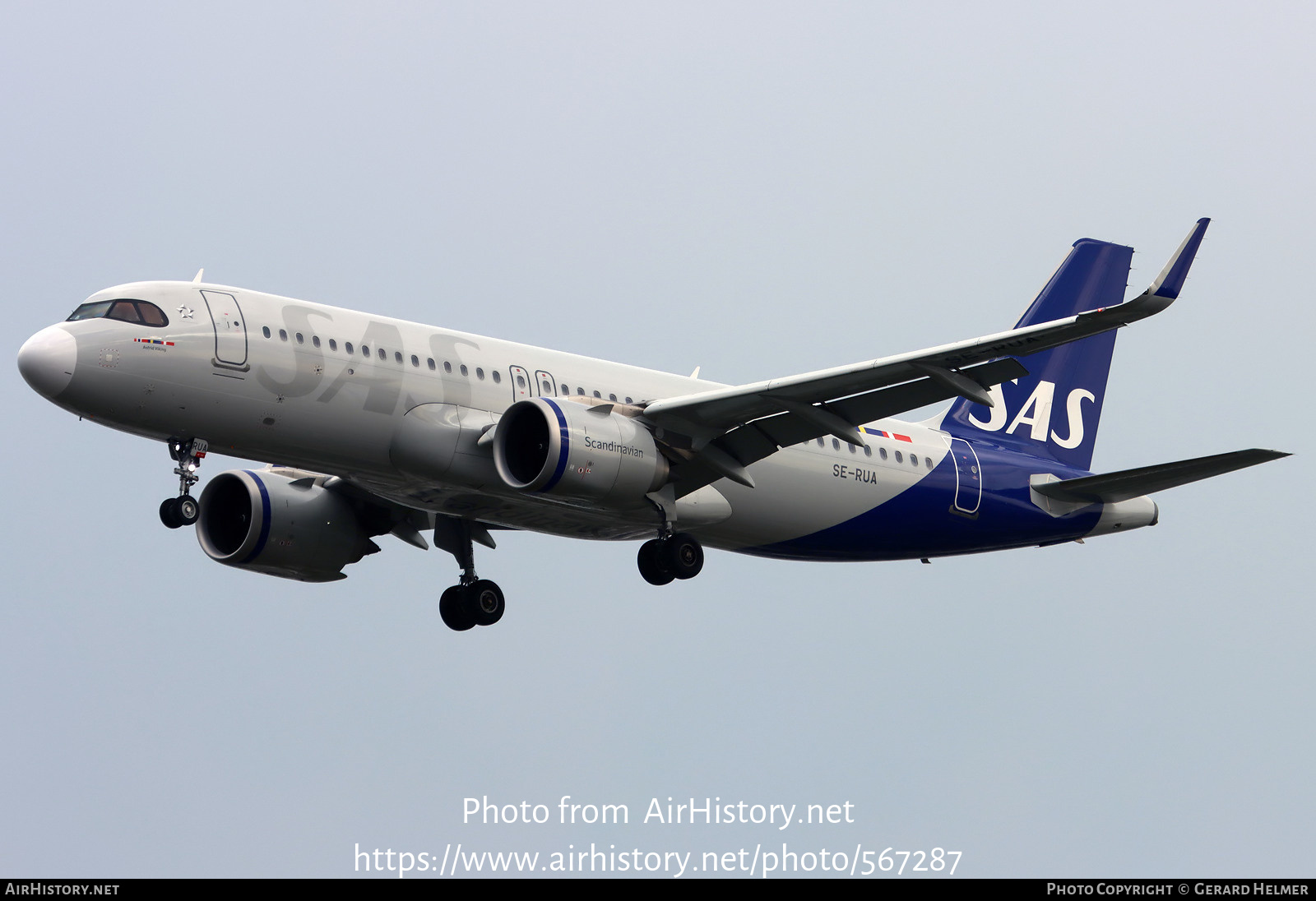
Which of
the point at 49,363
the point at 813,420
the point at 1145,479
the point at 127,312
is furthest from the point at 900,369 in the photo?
the point at 49,363

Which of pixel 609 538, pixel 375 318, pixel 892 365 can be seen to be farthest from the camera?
pixel 609 538

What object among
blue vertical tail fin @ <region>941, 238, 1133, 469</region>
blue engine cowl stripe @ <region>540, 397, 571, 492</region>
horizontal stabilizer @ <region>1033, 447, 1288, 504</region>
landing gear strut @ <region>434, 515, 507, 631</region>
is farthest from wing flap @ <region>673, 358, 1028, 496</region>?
blue vertical tail fin @ <region>941, 238, 1133, 469</region>

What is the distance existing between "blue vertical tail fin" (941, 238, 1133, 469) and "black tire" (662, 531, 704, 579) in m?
8.19

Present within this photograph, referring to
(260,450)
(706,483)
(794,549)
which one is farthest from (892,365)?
(260,450)

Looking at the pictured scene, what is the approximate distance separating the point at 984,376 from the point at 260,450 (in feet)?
40.3

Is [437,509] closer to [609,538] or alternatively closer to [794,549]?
[609,538]

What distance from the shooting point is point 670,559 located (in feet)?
108

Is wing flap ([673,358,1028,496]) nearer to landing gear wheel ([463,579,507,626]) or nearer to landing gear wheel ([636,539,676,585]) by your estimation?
landing gear wheel ([636,539,676,585])

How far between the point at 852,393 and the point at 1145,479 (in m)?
8.11

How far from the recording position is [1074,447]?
134ft

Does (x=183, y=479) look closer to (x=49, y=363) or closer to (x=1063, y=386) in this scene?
(x=49, y=363)

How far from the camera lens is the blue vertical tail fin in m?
39.5

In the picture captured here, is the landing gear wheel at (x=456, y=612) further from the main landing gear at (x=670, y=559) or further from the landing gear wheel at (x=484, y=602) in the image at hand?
the main landing gear at (x=670, y=559)

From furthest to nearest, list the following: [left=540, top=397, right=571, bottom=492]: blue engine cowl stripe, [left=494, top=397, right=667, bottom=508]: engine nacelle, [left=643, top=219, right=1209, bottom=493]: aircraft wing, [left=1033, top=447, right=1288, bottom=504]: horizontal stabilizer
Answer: [left=1033, top=447, right=1288, bottom=504]: horizontal stabilizer → [left=494, top=397, right=667, bottom=508]: engine nacelle → [left=540, top=397, right=571, bottom=492]: blue engine cowl stripe → [left=643, top=219, right=1209, bottom=493]: aircraft wing
